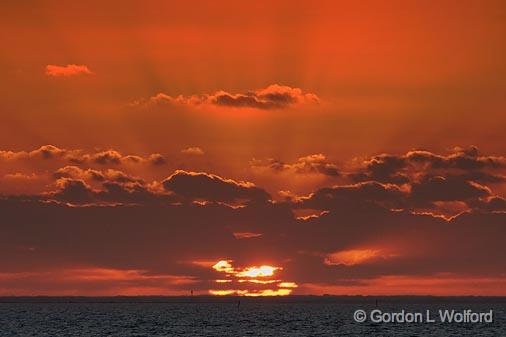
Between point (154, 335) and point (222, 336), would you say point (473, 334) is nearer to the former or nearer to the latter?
point (222, 336)

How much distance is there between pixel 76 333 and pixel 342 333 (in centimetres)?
5253

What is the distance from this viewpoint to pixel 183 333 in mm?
194250

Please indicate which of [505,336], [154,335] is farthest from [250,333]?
[505,336]

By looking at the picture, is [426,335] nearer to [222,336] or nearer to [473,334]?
[473,334]

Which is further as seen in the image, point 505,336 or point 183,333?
point 183,333

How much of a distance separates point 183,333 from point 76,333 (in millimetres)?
21129

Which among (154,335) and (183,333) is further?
(183,333)

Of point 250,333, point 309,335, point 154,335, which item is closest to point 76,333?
point 154,335

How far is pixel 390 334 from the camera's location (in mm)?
189500

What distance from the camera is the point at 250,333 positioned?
628ft

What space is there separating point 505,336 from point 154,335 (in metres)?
65.9

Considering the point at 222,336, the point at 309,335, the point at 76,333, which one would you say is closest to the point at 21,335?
the point at 76,333

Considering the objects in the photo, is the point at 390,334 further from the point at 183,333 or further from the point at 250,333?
the point at 183,333

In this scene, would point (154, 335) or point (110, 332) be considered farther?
point (110, 332)
